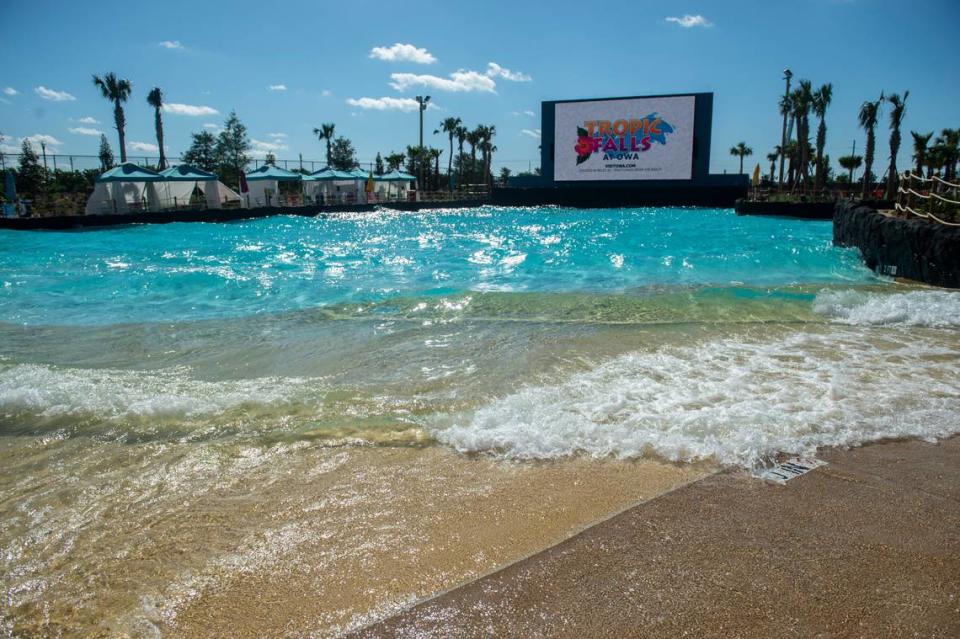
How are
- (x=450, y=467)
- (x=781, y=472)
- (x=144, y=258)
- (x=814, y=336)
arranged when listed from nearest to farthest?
(x=781, y=472)
(x=450, y=467)
(x=814, y=336)
(x=144, y=258)

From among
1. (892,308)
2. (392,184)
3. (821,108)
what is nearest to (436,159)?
(392,184)

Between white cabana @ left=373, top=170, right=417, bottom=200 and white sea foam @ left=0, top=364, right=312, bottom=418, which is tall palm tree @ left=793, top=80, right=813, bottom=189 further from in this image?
white sea foam @ left=0, top=364, right=312, bottom=418

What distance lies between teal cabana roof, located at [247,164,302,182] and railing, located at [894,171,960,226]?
31.6 m

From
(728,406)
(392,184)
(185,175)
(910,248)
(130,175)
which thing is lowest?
(728,406)

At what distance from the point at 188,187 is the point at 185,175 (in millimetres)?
2326

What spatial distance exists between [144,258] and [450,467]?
51.5 ft

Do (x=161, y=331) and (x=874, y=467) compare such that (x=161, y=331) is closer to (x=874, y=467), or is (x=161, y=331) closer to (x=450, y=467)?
(x=450, y=467)

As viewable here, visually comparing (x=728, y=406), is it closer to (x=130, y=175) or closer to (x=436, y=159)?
(x=130, y=175)

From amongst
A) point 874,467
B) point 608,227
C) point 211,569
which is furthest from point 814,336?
point 608,227

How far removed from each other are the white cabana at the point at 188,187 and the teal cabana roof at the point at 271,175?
8.29ft

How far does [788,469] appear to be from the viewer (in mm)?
2977

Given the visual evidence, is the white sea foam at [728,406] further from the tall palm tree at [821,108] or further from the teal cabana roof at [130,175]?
the tall palm tree at [821,108]

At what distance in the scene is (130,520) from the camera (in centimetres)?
267

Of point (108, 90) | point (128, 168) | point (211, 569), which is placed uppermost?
point (108, 90)
